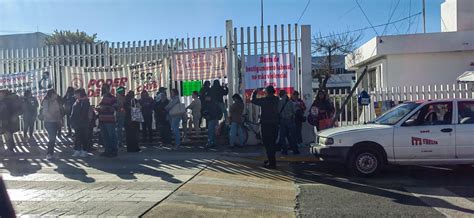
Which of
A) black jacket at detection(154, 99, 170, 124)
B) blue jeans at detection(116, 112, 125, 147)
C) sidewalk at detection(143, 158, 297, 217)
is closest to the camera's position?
sidewalk at detection(143, 158, 297, 217)

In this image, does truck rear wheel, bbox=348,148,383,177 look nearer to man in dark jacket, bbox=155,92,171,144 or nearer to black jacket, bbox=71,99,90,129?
man in dark jacket, bbox=155,92,171,144

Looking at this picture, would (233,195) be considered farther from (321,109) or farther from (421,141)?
(321,109)

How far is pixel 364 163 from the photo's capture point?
31.3 ft

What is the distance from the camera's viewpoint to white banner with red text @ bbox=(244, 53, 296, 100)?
1425 centimetres

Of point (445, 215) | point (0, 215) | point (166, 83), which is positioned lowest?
point (445, 215)

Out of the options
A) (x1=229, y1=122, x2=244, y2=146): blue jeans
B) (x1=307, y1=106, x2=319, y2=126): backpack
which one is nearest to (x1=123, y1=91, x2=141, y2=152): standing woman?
(x1=229, y1=122, x2=244, y2=146): blue jeans

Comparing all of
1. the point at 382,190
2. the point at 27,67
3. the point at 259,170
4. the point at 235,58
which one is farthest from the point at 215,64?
the point at 382,190

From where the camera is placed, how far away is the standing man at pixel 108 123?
39.4ft

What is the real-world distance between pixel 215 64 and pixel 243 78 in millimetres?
1049

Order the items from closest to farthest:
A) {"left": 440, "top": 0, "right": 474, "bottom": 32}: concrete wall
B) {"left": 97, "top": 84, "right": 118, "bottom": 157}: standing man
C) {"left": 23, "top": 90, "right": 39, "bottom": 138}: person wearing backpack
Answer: {"left": 97, "top": 84, "right": 118, "bottom": 157}: standing man < {"left": 23, "top": 90, "right": 39, "bottom": 138}: person wearing backpack < {"left": 440, "top": 0, "right": 474, "bottom": 32}: concrete wall

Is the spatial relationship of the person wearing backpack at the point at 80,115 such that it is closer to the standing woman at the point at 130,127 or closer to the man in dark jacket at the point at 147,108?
the standing woman at the point at 130,127

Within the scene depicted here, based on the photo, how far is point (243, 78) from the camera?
14516 millimetres

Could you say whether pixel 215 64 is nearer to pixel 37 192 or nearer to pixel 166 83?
pixel 166 83

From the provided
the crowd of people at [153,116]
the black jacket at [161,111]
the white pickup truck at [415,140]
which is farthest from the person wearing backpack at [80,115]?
the white pickup truck at [415,140]
